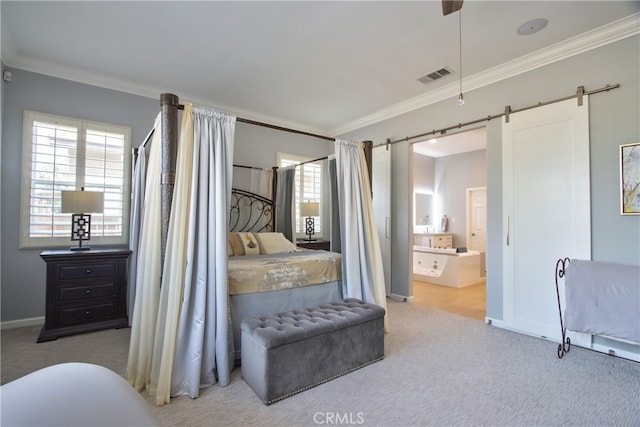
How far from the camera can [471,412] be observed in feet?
6.22

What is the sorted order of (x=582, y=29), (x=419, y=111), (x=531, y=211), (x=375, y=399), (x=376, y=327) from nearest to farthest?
1. (x=375, y=399)
2. (x=376, y=327)
3. (x=582, y=29)
4. (x=531, y=211)
5. (x=419, y=111)

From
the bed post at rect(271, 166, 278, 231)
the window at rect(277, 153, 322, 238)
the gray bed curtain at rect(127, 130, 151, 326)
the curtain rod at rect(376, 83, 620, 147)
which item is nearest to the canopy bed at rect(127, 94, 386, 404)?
the gray bed curtain at rect(127, 130, 151, 326)

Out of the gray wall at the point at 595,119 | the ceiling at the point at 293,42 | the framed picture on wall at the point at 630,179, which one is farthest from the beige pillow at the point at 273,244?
the framed picture on wall at the point at 630,179

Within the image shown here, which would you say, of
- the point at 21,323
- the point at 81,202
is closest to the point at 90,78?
the point at 81,202

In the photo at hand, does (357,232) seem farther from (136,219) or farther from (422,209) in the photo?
(422,209)

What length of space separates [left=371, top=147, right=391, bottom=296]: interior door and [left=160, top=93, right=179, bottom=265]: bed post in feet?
10.6

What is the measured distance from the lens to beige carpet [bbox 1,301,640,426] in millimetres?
1840

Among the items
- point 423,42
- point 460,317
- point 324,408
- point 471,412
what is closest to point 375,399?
point 324,408

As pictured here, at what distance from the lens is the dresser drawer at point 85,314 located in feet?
10.2

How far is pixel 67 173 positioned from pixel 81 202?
598mm

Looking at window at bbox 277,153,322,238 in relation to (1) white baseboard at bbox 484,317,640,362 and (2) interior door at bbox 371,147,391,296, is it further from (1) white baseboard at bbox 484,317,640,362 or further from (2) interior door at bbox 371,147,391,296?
(1) white baseboard at bbox 484,317,640,362

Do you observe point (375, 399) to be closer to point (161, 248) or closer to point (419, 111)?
point (161, 248)

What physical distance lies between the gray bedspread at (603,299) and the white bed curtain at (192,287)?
3.01 meters

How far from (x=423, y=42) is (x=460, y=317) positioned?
3234mm
